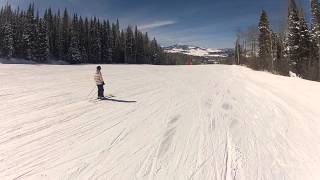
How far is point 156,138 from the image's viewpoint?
11.0 metres

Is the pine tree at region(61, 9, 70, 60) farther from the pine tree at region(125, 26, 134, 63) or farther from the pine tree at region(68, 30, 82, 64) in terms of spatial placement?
the pine tree at region(125, 26, 134, 63)

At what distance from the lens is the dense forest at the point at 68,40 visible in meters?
85.0

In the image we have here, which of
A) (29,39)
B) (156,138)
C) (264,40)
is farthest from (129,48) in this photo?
(156,138)

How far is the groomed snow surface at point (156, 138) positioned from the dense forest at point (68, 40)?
2790 inches

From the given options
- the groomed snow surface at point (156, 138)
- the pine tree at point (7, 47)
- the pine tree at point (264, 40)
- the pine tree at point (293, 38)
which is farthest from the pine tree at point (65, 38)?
the groomed snow surface at point (156, 138)

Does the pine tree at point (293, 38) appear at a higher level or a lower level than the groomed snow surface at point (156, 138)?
higher

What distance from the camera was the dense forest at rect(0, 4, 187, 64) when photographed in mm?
85019

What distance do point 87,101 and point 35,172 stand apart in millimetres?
10156

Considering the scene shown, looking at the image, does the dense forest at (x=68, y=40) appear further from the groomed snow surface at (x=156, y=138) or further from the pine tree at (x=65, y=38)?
the groomed snow surface at (x=156, y=138)

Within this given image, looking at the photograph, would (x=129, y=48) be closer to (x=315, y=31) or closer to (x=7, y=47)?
(x=7, y=47)

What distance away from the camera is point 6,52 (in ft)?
273

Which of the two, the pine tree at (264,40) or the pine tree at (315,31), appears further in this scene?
the pine tree at (264,40)

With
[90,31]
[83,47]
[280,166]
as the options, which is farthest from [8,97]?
[90,31]

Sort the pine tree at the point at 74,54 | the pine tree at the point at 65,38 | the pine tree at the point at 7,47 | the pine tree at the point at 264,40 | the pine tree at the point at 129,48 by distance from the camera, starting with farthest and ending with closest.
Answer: the pine tree at the point at 129,48 < the pine tree at the point at 65,38 < the pine tree at the point at 74,54 < the pine tree at the point at 7,47 < the pine tree at the point at 264,40
